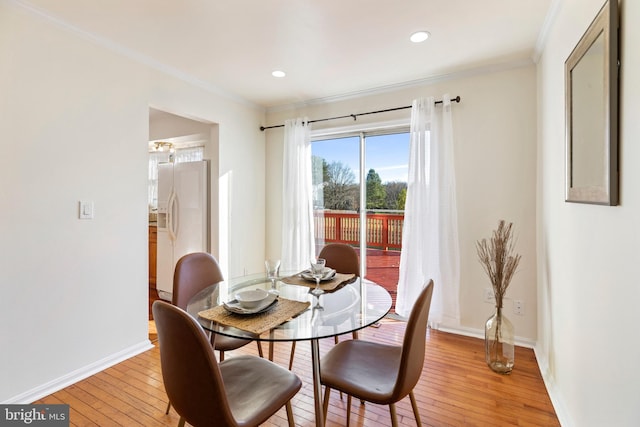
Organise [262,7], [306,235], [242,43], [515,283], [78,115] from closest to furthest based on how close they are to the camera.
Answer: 1. [262,7]
2. [78,115]
3. [242,43]
4. [515,283]
5. [306,235]

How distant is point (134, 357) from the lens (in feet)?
8.46

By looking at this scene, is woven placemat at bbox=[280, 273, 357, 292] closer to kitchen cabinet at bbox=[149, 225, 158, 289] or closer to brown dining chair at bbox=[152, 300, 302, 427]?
brown dining chair at bbox=[152, 300, 302, 427]

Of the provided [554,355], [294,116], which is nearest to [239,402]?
[554,355]

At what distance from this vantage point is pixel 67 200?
219cm

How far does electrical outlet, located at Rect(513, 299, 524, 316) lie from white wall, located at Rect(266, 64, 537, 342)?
31mm

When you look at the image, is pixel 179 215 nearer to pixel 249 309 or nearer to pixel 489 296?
pixel 249 309

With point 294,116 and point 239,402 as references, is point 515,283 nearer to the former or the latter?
point 239,402

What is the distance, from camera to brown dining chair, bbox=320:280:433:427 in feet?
4.28

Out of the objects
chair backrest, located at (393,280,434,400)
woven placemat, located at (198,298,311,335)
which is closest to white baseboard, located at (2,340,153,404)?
woven placemat, located at (198,298,311,335)

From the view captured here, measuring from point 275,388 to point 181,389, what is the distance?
0.42m

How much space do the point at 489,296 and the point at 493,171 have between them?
112 cm

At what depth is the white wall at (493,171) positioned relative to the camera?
8.94ft

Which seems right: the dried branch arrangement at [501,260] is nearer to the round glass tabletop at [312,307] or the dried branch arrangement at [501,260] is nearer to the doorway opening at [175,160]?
the round glass tabletop at [312,307]

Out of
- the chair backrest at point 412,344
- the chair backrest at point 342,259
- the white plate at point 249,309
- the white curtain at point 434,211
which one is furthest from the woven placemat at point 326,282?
the white curtain at point 434,211
